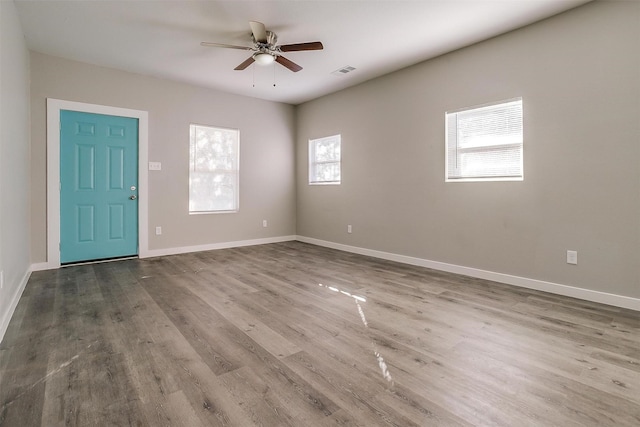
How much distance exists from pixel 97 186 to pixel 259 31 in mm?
3223

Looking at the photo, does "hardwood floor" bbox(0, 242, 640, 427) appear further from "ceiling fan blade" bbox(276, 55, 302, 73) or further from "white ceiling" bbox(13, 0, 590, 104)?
"white ceiling" bbox(13, 0, 590, 104)

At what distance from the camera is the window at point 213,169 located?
548cm

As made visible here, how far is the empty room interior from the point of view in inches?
67.4

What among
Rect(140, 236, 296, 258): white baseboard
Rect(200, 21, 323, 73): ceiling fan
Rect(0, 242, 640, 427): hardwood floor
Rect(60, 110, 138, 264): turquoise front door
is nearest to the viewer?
Rect(0, 242, 640, 427): hardwood floor

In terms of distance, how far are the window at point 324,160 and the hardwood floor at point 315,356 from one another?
2.86m

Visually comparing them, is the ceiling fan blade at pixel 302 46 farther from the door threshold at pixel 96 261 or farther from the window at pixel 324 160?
the door threshold at pixel 96 261

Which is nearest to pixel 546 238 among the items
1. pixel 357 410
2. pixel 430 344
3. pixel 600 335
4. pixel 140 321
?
pixel 600 335

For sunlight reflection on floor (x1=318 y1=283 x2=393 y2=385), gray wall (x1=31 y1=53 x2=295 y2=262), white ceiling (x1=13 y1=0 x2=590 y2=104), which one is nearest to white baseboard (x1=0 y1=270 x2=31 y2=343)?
gray wall (x1=31 y1=53 x2=295 y2=262)

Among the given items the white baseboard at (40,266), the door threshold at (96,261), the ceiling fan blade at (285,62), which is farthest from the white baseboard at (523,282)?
the white baseboard at (40,266)

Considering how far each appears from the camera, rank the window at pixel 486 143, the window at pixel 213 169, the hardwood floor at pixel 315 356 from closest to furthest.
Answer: the hardwood floor at pixel 315 356
the window at pixel 486 143
the window at pixel 213 169

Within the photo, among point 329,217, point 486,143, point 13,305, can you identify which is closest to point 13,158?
point 13,305

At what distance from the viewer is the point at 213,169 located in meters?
5.69

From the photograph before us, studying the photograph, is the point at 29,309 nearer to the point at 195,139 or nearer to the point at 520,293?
the point at 195,139

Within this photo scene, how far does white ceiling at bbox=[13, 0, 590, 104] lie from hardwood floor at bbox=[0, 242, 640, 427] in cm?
273
